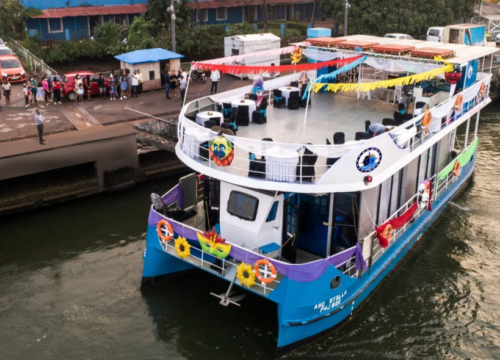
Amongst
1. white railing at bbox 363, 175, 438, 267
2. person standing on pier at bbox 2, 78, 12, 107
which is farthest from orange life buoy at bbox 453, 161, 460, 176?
person standing on pier at bbox 2, 78, 12, 107

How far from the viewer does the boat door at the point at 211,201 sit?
14.7 m

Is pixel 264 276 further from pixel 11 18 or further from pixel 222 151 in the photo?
pixel 11 18

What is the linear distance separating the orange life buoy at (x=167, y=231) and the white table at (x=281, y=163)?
9.47 feet

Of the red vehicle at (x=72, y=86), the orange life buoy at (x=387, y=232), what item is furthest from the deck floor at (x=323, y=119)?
the red vehicle at (x=72, y=86)

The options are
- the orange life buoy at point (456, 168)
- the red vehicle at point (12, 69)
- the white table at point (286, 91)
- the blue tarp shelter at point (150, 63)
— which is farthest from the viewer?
the red vehicle at point (12, 69)

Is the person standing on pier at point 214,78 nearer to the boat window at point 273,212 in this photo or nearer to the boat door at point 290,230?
the boat door at point 290,230

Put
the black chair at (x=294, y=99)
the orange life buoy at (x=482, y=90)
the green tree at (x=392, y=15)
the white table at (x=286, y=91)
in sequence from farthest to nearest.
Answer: the green tree at (x=392, y=15) → the orange life buoy at (x=482, y=90) → the white table at (x=286, y=91) → the black chair at (x=294, y=99)

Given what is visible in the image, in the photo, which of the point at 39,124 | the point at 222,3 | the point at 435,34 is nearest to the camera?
the point at 39,124

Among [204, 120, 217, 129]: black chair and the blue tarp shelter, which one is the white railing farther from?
the blue tarp shelter

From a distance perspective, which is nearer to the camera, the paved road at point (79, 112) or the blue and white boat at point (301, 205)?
the blue and white boat at point (301, 205)

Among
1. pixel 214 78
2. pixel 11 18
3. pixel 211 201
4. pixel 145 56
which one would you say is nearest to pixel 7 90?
pixel 145 56

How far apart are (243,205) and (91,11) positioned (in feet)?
116

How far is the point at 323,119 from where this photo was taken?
17391mm

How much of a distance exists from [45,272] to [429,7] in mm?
36403
